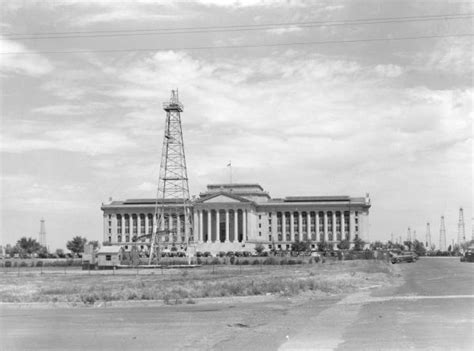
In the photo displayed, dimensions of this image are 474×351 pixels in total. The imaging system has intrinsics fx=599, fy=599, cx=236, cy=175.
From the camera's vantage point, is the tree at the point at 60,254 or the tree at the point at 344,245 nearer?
the tree at the point at 60,254

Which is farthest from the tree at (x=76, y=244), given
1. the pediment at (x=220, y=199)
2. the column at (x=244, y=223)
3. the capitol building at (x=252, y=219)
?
the column at (x=244, y=223)

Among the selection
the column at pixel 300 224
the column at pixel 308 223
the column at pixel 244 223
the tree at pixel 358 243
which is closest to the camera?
the tree at pixel 358 243

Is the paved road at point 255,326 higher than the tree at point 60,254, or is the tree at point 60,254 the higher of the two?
the paved road at point 255,326

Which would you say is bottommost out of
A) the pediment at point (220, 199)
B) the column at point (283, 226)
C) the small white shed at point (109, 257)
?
the small white shed at point (109, 257)

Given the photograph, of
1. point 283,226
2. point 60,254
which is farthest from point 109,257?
point 283,226

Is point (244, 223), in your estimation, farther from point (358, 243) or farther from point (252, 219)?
point (358, 243)

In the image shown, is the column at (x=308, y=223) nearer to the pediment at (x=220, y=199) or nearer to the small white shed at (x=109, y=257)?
the pediment at (x=220, y=199)
